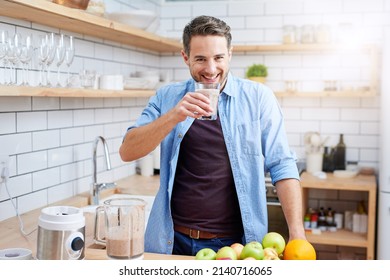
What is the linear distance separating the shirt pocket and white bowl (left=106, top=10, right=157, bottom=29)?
1.31 m

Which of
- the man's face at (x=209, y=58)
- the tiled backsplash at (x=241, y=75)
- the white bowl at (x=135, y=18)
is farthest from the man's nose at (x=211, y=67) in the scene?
the white bowl at (x=135, y=18)

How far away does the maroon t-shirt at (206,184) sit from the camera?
194cm

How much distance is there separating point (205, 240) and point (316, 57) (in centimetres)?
238

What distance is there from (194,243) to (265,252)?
0.51m

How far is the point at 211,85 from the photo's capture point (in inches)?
64.9

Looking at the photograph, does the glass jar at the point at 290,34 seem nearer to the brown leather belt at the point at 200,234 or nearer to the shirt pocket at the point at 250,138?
the shirt pocket at the point at 250,138

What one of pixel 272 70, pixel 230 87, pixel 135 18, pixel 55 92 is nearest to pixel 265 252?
pixel 230 87

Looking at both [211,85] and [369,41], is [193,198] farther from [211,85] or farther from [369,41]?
[369,41]

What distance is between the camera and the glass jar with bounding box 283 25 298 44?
12.9 ft

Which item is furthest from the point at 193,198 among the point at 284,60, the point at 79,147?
the point at 284,60

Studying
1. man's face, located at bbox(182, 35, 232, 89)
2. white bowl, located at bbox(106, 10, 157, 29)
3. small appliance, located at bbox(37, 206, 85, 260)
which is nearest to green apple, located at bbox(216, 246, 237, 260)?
small appliance, located at bbox(37, 206, 85, 260)

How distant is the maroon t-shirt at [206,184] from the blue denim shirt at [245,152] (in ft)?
0.09

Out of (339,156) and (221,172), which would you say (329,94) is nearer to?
(339,156)

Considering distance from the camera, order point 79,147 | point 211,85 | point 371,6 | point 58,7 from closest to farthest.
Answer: point 211,85 < point 58,7 < point 79,147 < point 371,6
